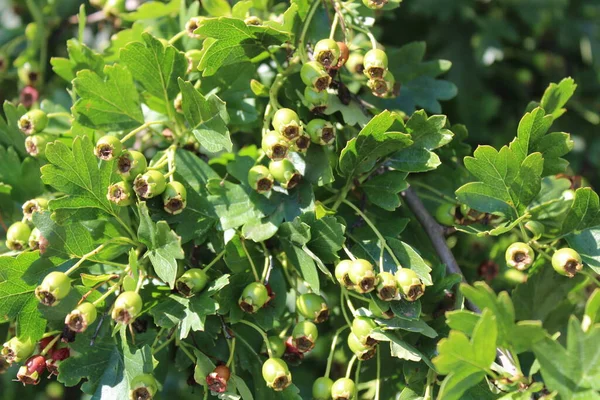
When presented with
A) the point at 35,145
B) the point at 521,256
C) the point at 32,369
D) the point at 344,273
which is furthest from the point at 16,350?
the point at 521,256

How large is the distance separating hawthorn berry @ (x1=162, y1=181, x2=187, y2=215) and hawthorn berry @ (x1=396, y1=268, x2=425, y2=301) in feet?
1.60

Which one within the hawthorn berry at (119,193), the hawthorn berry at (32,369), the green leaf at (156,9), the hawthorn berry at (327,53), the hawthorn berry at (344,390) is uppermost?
the hawthorn berry at (327,53)

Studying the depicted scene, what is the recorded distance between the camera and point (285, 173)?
4.82ft

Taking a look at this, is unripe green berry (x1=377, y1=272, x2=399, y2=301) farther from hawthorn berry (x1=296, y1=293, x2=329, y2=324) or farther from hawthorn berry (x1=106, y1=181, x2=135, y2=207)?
hawthorn berry (x1=106, y1=181, x2=135, y2=207)

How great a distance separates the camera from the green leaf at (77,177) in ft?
4.73

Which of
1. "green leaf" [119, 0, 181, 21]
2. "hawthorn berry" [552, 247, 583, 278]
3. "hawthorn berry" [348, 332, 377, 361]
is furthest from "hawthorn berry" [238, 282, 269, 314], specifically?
"green leaf" [119, 0, 181, 21]

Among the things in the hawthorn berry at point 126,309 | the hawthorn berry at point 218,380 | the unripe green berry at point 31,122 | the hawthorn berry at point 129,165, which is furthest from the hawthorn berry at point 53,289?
the unripe green berry at point 31,122

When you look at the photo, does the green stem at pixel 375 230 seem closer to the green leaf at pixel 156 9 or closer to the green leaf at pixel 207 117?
the green leaf at pixel 207 117

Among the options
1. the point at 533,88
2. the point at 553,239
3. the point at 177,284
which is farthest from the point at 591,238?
the point at 533,88

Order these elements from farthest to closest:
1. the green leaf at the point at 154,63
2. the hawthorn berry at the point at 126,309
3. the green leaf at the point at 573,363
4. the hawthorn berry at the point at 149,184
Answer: the green leaf at the point at 154,63
the hawthorn berry at the point at 149,184
the hawthorn berry at the point at 126,309
the green leaf at the point at 573,363

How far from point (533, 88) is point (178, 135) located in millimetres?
1945

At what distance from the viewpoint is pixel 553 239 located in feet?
4.98

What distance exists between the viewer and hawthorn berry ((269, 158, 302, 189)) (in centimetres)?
147

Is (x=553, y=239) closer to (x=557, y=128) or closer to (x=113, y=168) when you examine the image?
(x=113, y=168)
